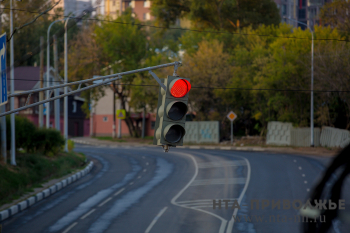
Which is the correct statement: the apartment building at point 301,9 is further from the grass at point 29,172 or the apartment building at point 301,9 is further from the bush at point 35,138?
the grass at point 29,172

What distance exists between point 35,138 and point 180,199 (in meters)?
11.1

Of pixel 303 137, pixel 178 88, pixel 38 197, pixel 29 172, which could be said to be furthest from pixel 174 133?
pixel 303 137

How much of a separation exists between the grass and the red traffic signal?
33.7 feet

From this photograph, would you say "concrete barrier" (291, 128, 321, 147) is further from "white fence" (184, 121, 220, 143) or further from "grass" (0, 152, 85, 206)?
"grass" (0, 152, 85, 206)

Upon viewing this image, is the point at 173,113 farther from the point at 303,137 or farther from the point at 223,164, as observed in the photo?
the point at 303,137

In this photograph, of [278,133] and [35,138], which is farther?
[278,133]

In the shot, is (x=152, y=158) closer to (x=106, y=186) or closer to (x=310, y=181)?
(x=106, y=186)

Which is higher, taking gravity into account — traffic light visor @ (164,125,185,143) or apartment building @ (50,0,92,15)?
apartment building @ (50,0,92,15)

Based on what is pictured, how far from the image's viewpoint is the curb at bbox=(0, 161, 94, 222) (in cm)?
1308

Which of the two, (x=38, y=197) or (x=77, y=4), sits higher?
(x=77, y=4)

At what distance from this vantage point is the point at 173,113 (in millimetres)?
6145

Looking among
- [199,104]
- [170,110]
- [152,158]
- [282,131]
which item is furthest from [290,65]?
[170,110]

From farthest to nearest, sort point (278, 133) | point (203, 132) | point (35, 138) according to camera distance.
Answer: point (203, 132), point (278, 133), point (35, 138)

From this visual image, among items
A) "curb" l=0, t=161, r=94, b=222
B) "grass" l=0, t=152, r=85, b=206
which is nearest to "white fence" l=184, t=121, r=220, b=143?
"grass" l=0, t=152, r=85, b=206
